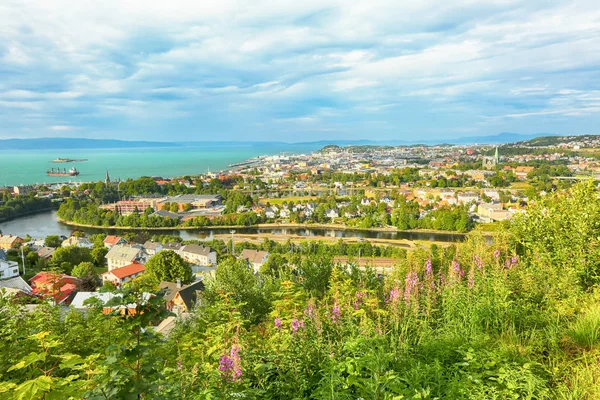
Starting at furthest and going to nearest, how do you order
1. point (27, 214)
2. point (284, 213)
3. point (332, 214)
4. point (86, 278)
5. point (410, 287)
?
point (27, 214) < point (284, 213) < point (332, 214) < point (86, 278) < point (410, 287)

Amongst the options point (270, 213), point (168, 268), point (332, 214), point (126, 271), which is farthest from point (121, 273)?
point (332, 214)

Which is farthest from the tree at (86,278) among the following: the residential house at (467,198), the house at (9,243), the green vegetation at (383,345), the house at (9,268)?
the residential house at (467,198)

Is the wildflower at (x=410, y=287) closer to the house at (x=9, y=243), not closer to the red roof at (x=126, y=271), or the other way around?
the red roof at (x=126, y=271)

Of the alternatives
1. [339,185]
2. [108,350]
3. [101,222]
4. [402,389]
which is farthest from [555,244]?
[339,185]

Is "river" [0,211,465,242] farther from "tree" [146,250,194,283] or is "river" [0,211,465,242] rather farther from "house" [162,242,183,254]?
"tree" [146,250,194,283]

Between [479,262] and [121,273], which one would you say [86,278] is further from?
[479,262]

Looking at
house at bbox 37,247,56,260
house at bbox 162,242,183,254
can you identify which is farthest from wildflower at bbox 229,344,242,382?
house at bbox 37,247,56,260

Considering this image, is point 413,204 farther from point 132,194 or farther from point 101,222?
point 132,194
